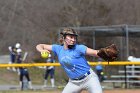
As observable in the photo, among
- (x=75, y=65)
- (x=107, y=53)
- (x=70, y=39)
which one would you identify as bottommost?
(x=75, y=65)

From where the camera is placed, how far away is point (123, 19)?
3697cm

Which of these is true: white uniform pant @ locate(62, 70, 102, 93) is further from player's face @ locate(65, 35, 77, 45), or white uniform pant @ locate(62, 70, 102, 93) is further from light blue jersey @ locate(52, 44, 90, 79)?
player's face @ locate(65, 35, 77, 45)

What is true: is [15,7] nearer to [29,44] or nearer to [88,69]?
[29,44]

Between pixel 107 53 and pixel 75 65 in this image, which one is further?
pixel 75 65

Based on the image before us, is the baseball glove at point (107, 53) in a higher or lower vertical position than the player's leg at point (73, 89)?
higher

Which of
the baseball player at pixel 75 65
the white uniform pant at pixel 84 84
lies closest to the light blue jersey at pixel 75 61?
the baseball player at pixel 75 65

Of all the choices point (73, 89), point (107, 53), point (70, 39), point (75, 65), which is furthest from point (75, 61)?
point (107, 53)

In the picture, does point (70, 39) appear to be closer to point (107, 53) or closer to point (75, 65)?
point (75, 65)

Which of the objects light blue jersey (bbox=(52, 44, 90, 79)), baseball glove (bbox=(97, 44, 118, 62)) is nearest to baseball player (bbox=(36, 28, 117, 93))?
light blue jersey (bbox=(52, 44, 90, 79))

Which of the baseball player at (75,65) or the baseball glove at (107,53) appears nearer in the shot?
the baseball glove at (107,53)

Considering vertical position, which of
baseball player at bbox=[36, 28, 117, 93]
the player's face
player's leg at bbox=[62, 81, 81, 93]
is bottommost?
player's leg at bbox=[62, 81, 81, 93]

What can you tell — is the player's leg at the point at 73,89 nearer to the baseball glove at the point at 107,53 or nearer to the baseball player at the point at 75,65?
the baseball player at the point at 75,65

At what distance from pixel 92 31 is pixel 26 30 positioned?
45.2 feet

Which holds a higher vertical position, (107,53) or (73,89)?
(107,53)
